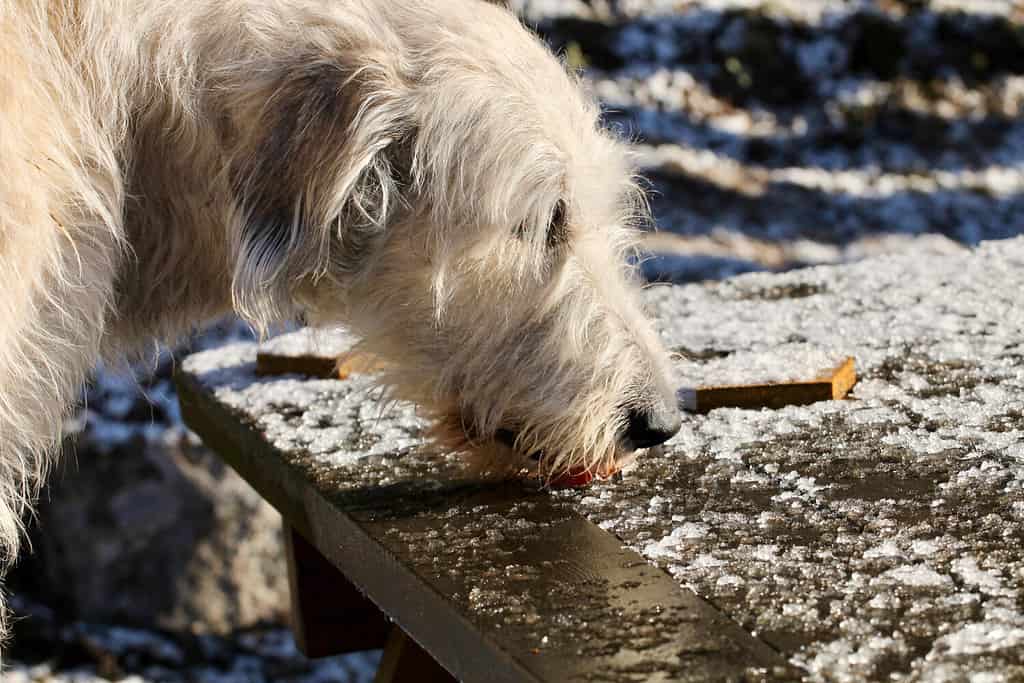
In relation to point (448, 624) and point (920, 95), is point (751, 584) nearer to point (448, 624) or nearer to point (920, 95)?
point (448, 624)

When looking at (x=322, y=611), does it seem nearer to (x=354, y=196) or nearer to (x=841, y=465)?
(x=354, y=196)

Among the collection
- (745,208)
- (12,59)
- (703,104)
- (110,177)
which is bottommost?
(745,208)

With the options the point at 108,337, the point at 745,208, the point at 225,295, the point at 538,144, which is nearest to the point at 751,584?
the point at 538,144

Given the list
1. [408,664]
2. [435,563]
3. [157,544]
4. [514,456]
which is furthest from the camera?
[157,544]

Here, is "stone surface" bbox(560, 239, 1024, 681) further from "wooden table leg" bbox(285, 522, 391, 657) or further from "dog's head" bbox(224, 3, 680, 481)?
"wooden table leg" bbox(285, 522, 391, 657)

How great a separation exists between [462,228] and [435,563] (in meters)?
0.68

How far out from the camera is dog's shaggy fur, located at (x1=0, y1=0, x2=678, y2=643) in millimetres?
2293

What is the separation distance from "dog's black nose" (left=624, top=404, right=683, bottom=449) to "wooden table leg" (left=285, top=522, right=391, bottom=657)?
114cm

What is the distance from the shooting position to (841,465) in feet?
7.61

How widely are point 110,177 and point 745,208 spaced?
246 inches

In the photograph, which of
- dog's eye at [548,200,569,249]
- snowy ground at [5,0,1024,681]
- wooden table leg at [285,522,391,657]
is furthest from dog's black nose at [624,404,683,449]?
snowy ground at [5,0,1024,681]

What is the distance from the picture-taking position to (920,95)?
9.02 m

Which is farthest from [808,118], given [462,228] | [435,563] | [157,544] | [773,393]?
[435,563]

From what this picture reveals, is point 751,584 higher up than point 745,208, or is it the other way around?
point 751,584
